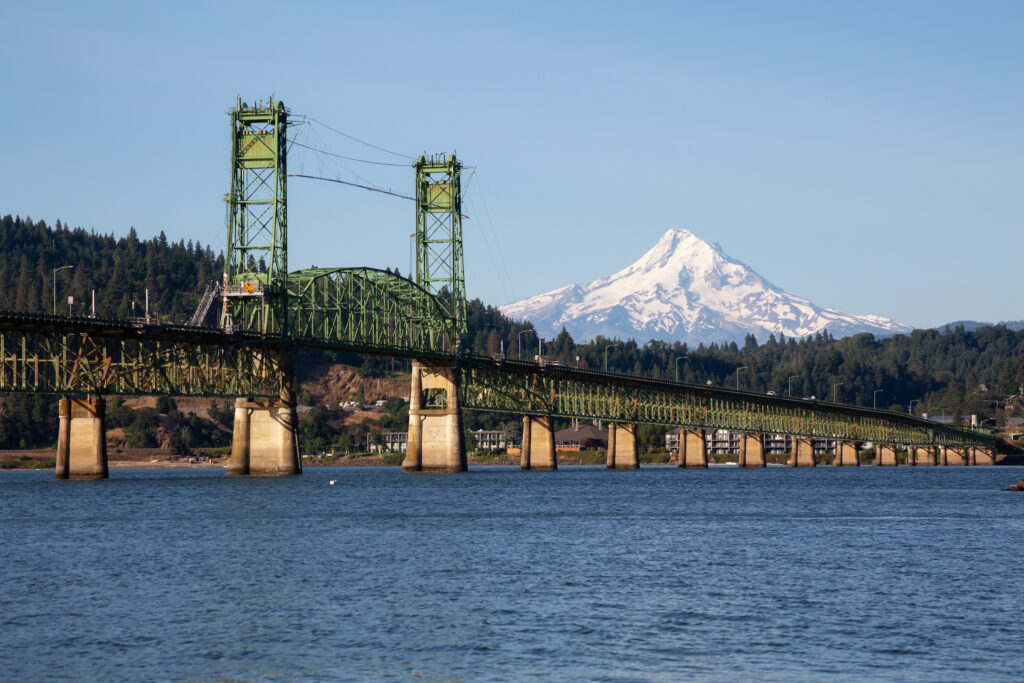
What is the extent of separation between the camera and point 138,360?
118 m

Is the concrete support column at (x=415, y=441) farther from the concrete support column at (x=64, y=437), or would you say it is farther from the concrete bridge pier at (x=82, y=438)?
the concrete support column at (x=64, y=437)

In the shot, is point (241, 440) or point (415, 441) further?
point (415, 441)

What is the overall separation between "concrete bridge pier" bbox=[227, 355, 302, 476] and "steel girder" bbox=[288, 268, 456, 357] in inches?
443

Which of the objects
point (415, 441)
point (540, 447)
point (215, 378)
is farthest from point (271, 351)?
point (540, 447)

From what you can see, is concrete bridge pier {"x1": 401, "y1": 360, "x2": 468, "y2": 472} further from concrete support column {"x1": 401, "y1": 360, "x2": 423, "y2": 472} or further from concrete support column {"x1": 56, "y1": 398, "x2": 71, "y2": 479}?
concrete support column {"x1": 56, "y1": 398, "x2": 71, "y2": 479}

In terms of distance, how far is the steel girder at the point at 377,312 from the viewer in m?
143

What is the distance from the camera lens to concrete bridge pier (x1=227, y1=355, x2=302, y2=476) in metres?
130

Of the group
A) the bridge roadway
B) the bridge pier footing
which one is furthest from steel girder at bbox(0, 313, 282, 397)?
the bridge pier footing

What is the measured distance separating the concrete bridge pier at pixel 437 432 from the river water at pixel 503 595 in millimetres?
66224

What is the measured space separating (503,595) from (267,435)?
85.9m

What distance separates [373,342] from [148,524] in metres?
82.7

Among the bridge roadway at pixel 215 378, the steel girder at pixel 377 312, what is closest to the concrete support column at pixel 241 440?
the bridge roadway at pixel 215 378

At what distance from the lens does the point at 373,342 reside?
159875 millimetres

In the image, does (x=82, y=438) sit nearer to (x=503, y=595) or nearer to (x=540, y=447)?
(x=503, y=595)
